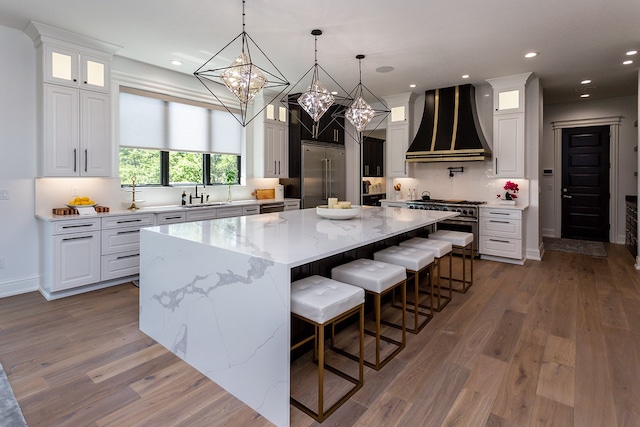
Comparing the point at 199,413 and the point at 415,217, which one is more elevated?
the point at 415,217

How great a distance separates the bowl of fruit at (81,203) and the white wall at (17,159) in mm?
422

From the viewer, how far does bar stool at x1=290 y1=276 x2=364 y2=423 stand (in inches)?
71.2

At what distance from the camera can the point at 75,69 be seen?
383cm

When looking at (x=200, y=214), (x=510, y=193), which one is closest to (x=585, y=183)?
(x=510, y=193)

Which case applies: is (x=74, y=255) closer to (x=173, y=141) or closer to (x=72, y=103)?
(x=72, y=103)

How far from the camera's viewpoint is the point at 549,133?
23.6ft

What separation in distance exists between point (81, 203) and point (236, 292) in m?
3.05

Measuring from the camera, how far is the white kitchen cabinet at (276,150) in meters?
6.09

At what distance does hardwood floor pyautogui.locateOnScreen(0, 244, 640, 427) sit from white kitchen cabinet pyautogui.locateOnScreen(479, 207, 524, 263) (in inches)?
64.0

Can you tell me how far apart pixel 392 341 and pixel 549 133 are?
6707mm

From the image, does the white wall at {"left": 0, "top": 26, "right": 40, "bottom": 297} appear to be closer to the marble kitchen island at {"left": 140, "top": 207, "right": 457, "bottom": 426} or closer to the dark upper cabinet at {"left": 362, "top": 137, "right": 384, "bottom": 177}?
the marble kitchen island at {"left": 140, "top": 207, "right": 457, "bottom": 426}

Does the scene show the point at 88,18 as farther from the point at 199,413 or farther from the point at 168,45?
the point at 199,413

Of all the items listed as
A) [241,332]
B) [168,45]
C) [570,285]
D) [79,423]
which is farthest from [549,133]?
[79,423]

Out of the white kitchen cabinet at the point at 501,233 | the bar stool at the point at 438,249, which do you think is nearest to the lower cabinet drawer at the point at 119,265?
the bar stool at the point at 438,249
